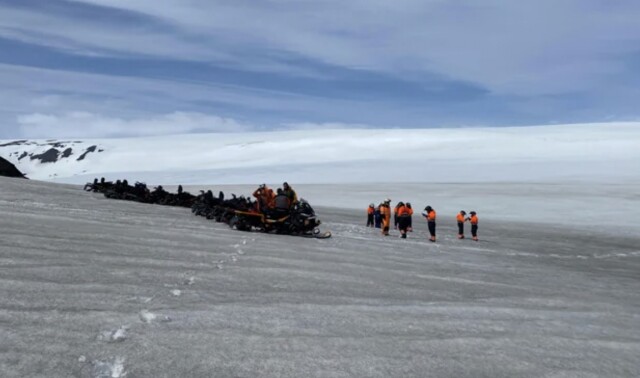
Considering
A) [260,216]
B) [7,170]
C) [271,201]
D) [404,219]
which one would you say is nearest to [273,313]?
[260,216]

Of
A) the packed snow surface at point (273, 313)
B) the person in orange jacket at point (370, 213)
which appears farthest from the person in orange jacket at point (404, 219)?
the packed snow surface at point (273, 313)

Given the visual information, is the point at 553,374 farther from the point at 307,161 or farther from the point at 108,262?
the point at 307,161

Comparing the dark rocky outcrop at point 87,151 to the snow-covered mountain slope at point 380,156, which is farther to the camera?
the dark rocky outcrop at point 87,151

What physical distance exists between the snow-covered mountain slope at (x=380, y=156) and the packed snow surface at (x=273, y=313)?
46844 mm

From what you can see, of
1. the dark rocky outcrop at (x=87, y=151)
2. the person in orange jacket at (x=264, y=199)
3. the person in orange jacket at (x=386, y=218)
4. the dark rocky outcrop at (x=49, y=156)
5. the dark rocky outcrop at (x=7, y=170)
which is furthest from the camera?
the dark rocky outcrop at (x=49, y=156)

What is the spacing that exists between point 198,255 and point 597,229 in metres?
22.1

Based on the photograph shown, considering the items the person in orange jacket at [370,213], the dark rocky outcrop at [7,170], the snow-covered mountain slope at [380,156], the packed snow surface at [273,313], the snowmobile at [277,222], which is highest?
the snow-covered mountain slope at [380,156]

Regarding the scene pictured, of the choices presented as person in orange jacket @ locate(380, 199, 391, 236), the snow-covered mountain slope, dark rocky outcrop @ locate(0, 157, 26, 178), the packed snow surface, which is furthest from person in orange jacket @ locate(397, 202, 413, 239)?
the snow-covered mountain slope

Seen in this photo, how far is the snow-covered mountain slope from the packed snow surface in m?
46.8

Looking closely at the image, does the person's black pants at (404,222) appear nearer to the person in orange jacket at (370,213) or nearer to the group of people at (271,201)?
the group of people at (271,201)

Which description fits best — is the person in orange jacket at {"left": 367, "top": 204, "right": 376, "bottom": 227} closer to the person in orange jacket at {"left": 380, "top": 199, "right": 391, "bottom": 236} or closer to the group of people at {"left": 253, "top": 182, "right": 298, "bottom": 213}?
the person in orange jacket at {"left": 380, "top": 199, "right": 391, "bottom": 236}

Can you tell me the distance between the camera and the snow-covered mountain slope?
60.1 metres

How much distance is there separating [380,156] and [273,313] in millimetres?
75328

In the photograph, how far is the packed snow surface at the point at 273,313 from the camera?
3.89 metres
